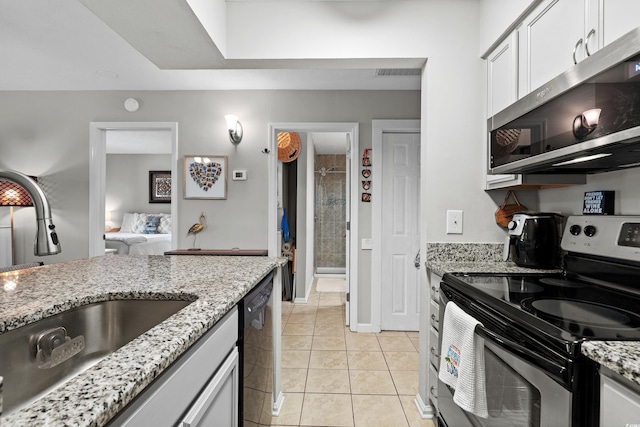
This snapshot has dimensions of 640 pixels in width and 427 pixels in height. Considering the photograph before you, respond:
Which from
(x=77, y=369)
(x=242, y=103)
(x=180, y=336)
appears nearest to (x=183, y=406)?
(x=180, y=336)

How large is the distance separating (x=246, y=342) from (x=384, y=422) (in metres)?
1.14

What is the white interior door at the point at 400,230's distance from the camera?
337cm

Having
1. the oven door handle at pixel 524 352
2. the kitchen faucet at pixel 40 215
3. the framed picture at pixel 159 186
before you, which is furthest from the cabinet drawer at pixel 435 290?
the framed picture at pixel 159 186

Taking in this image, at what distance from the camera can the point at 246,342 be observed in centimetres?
130

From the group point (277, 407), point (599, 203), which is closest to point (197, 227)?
point (277, 407)

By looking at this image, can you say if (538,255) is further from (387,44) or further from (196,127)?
(196,127)

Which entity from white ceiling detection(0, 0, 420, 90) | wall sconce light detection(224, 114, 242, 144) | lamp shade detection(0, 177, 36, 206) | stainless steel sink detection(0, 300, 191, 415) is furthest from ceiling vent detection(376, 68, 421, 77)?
lamp shade detection(0, 177, 36, 206)

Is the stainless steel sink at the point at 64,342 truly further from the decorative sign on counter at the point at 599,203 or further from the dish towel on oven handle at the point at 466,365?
the decorative sign on counter at the point at 599,203

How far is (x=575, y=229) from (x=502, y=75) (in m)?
0.86

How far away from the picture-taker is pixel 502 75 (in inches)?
69.3

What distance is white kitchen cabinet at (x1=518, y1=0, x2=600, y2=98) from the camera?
1.21 metres

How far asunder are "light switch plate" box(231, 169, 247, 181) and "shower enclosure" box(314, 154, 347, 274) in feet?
10.9

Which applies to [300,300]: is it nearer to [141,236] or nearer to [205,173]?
[205,173]

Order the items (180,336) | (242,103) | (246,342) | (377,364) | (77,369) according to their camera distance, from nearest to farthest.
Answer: (180,336) < (77,369) < (246,342) < (377,364) < (242,103)
